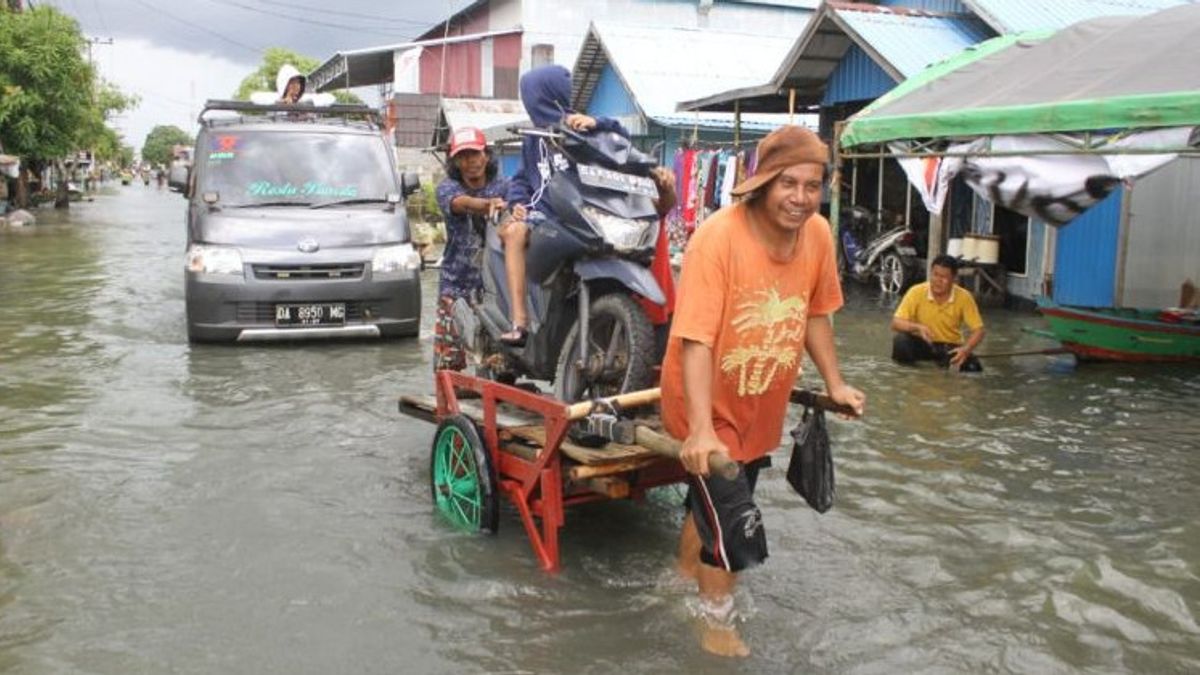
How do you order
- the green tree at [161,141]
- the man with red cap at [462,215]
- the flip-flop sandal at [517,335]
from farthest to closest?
the green tree at [161,141]
the man with red cap at [462,215]
the flip-flop sandal at [517,335]

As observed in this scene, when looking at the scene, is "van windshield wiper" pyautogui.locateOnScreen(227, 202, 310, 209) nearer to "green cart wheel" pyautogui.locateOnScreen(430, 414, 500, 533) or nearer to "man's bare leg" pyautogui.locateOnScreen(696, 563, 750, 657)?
"green cart wheel" pyautogui.locateOnScreen(430, 414, 500, 533)

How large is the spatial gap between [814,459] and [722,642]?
0.71 m

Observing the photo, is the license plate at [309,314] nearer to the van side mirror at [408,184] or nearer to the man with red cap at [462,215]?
the van side mirror at [408,184]

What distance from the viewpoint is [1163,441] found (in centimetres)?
676

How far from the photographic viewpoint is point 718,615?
3.75 metres

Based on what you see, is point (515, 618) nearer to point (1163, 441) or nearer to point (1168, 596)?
point (1168, 596)

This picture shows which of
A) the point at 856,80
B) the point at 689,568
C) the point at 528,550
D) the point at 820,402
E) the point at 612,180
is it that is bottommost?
the point at 528,550

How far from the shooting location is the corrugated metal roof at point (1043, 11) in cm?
1374

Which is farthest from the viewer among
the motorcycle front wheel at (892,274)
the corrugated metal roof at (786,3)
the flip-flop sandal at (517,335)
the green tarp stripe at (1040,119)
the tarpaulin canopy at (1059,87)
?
the corrugated metal roof at (786,3)

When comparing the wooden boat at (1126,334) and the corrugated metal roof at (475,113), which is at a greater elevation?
the corrugated metal roof at (475,113)

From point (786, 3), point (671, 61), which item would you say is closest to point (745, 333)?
point (671, 61)

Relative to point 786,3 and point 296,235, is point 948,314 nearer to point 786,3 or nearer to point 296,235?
point 296,235

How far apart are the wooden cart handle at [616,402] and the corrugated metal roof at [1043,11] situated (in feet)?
38.1

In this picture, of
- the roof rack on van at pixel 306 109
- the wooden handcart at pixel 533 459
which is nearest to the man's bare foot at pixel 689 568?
the wooden handcart at pixel 533 459
